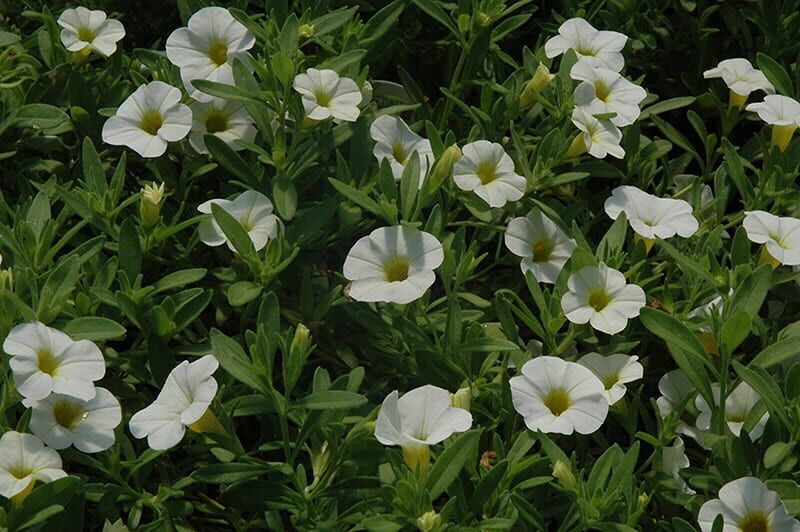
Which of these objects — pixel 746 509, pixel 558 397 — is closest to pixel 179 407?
pixel 558 397

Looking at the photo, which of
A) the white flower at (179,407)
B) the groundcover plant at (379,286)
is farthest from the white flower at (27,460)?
the white flower at (179,407)

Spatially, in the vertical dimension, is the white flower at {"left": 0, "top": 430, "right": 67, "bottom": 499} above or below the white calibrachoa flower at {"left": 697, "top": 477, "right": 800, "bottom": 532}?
below

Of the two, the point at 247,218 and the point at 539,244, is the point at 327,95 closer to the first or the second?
the point at 247,218

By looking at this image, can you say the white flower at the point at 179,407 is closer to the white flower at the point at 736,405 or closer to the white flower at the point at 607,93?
the white flower at the point at 736,405

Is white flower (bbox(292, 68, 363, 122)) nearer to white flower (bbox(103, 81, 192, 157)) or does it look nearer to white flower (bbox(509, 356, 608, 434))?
white flower (bbox(103, 81, 192, 157))

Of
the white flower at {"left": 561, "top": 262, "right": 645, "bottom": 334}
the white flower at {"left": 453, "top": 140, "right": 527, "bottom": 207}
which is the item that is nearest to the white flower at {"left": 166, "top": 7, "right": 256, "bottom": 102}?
the white flower at {"left": 453, "top": 140, "right": 527, "bottom": 207}

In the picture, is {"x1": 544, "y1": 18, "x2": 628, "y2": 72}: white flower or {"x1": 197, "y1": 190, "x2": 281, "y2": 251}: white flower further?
{"x1": 544, "y1": 18, "x2": 628, "y2": 72}: white flower

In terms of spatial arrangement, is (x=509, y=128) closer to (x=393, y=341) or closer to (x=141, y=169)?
(x=393, y=341)
